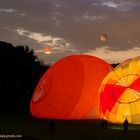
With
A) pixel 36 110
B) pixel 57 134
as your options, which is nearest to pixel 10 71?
pixel 36 110

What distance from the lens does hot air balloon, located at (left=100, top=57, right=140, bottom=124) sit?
22500 millimetres

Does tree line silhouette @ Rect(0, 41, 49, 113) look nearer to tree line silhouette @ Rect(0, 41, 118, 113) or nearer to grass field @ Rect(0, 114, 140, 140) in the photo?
tree line silhouette @ Rect(0, 41, 118, 113)

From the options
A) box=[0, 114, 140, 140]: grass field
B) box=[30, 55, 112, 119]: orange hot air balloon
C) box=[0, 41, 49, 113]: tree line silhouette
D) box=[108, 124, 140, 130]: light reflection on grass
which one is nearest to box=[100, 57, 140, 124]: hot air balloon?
box=[108, 124, 140, 130]: light reflection on grass

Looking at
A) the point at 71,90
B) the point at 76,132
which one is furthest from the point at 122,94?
the point at 76,132

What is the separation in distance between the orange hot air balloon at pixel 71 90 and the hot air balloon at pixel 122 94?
101 cm

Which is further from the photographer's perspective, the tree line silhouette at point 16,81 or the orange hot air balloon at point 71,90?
the tree line silhouette at point 16,81

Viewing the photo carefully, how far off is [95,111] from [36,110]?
12.3ft

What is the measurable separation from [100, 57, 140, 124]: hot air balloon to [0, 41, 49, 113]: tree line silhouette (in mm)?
17197

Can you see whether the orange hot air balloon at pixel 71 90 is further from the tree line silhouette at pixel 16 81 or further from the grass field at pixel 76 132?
the tree line silhouette at pixel 16 81

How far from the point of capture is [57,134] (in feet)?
67.4

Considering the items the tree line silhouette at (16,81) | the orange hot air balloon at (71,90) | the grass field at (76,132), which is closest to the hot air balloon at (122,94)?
the grass field at (76,132)

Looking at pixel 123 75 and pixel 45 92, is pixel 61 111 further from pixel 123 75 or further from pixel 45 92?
pixel 123 75

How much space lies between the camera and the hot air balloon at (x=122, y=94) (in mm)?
22500

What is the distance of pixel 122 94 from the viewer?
23.1m
